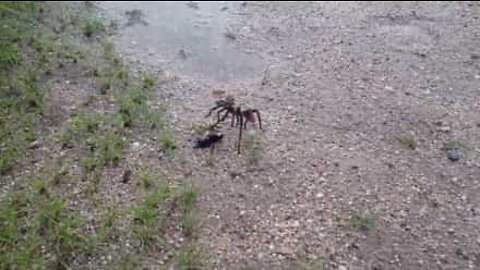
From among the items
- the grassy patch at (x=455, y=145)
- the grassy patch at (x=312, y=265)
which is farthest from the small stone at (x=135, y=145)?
the grassy patch at (x=455, y=145)

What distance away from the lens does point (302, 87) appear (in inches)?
179

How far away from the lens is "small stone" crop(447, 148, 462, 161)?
A: 370 cm

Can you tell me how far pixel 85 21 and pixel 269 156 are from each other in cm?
256

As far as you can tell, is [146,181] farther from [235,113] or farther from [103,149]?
[235,113]

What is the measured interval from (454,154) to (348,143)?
0.66 m

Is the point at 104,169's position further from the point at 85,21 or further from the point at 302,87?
the point at 85,21

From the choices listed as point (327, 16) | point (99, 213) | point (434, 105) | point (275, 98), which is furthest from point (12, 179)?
point (327, 16)

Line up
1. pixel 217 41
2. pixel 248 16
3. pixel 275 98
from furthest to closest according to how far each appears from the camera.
Answer: 1. pixel 248 16
2. pixel 217 41
3. pixel 275 98

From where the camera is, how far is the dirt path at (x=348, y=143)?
3150 millimetres

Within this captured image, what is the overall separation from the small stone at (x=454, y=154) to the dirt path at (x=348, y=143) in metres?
0.03

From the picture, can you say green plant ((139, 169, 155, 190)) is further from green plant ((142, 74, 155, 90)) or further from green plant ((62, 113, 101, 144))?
green plant ((142, 74, 155, 90))

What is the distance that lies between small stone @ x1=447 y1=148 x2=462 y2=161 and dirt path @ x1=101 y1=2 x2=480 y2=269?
0.10 ft

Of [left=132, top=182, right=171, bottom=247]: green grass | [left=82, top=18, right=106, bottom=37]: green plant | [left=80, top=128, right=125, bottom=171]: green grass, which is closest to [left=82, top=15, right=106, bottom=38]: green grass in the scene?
[left=82, top=18, right=106, bottom=37]: green plant

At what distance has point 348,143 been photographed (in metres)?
3.90
